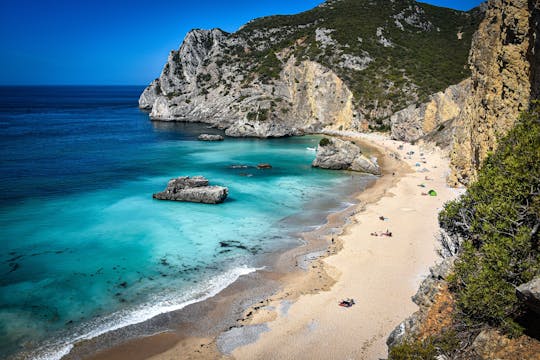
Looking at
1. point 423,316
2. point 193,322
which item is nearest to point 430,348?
point 423,316

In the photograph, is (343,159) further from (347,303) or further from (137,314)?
(137,314)

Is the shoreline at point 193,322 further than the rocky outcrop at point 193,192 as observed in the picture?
No

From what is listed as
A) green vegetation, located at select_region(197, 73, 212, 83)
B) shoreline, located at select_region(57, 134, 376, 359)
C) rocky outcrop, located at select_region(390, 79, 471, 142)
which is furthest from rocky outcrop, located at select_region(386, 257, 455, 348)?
green vegetation, located at select_region(197, 73, 212, 83)

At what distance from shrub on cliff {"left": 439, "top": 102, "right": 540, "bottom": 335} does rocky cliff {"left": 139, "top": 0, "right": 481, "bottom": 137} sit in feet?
214

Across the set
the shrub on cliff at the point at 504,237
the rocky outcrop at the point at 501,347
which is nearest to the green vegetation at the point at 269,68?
the shrub on cliff at the point at 504,237

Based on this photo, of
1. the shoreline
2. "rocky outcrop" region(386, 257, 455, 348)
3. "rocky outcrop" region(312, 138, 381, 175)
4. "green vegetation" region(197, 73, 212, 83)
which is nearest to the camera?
"rocky outcrop" region(386, 257, 455, 348)

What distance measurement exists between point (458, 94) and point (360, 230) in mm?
48772

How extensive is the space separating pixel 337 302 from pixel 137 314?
30.8 feet

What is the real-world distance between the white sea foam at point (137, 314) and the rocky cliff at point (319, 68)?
5900cm

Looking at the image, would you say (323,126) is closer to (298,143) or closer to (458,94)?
(298,143)

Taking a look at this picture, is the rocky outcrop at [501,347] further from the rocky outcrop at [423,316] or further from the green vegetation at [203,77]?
the green vegetation at [203,77]

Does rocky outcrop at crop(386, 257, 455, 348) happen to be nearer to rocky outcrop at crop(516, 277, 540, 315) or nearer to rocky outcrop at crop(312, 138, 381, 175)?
rocky outcrop at crop(516, 277, 540, 315)

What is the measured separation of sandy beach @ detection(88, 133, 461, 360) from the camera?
13945mm

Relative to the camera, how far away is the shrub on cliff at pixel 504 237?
9.15 meters
